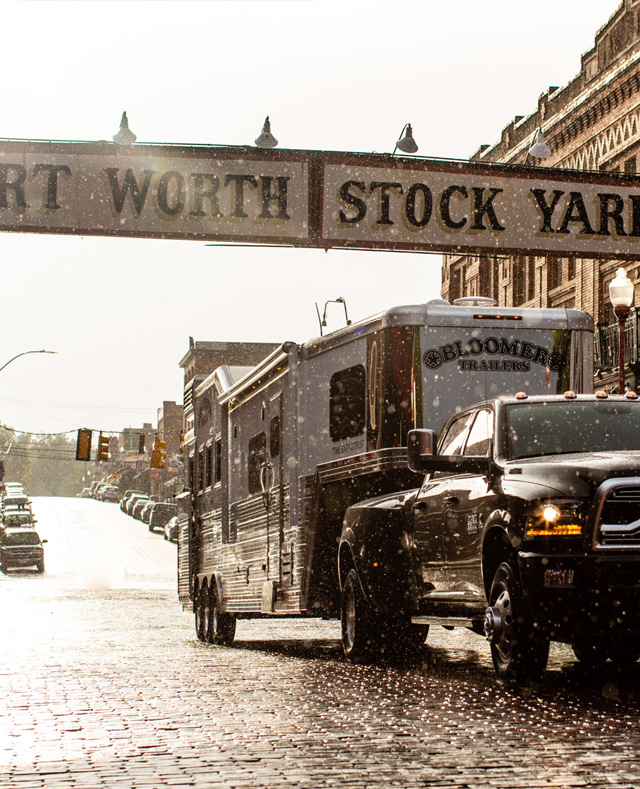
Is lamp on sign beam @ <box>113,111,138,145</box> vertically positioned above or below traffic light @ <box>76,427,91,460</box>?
below

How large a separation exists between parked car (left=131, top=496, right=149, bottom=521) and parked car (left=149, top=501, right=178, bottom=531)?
43.8ft

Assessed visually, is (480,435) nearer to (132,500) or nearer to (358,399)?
(358,399)

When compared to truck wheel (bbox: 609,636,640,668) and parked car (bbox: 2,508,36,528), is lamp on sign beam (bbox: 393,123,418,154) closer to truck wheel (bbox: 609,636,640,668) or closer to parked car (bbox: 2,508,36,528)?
truck wheel (bbox: 609,636,640,668)

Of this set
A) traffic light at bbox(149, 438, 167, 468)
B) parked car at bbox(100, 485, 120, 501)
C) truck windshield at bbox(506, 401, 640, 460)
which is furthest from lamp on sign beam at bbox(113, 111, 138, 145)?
parked car at bbox(100, 485, 120, 501)

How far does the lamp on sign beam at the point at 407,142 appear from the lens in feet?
54.9

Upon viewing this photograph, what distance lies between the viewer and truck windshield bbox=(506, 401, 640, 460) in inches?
400

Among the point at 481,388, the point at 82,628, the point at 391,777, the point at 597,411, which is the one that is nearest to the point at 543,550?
the point at 597,411

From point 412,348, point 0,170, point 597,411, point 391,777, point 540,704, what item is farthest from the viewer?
point 0,170

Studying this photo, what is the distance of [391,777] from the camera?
6.37 metres

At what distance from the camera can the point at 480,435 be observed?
425 inches

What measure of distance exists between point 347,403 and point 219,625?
5619 mm

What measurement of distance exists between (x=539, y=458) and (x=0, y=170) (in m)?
8.88

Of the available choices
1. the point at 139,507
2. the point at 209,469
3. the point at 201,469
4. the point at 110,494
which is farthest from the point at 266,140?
the point at 110,494

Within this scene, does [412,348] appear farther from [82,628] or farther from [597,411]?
[82,628]
